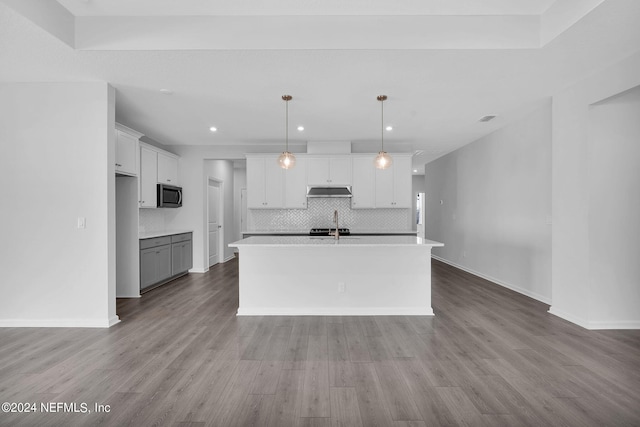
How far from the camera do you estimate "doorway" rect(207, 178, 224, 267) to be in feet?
24.3

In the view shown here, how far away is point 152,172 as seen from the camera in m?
5.66

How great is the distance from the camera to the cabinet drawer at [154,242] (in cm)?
502

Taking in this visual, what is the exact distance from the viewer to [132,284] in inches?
192

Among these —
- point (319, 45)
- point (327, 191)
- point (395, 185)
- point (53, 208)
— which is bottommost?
point (53, 208)

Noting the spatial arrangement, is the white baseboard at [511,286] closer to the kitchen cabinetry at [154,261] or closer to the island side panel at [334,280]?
the island side panel at [334,280]

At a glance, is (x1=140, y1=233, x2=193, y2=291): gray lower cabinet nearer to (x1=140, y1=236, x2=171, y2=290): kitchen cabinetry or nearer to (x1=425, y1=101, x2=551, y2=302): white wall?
(x1=140, y1=236, x2=171, y2=290): kitchen cabinetry

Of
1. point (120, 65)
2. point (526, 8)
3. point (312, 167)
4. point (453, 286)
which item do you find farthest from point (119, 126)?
point (453, 286)

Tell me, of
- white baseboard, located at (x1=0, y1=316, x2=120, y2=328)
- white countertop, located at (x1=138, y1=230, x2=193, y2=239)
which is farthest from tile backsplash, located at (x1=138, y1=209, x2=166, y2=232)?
white baseboard, located at (x1=0, y1=316, x2=120, y2=328)

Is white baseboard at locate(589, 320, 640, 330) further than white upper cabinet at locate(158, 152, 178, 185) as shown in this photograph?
→ No

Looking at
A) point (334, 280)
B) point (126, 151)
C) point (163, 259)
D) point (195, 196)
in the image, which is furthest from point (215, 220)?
point (334, 280)

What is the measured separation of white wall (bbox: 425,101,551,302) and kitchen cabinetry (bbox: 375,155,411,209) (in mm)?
1362

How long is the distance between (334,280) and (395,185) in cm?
324

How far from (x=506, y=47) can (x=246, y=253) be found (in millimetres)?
3506

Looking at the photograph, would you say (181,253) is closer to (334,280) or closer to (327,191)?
(327,191)
